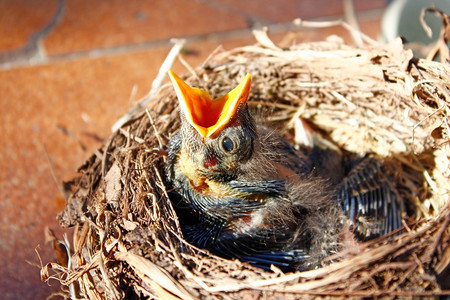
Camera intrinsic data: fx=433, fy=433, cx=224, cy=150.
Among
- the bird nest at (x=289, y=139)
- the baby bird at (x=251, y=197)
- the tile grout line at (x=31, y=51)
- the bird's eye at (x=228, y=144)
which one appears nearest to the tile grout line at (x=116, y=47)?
the tile grout line at (x=31, y=51)

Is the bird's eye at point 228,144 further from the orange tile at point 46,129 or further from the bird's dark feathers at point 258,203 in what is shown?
the orange tile at point 46,129

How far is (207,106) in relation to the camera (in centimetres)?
97

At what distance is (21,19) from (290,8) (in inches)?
40.5

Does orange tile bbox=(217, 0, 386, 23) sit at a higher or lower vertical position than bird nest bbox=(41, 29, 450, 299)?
higher

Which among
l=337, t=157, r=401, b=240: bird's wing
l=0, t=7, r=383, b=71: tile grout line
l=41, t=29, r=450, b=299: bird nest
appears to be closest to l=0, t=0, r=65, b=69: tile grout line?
l=0, t=7, r=383, b=71: tile grout line

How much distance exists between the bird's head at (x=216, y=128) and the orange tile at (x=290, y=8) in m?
0.83

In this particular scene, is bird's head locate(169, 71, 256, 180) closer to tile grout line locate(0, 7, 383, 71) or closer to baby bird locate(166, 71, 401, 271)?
baby bird locate(166, 71, 401, 271)

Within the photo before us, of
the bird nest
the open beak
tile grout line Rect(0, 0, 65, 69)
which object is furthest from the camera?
tile grout line Rect(0, 0, 65, 69)

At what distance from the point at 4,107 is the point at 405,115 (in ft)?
3.96

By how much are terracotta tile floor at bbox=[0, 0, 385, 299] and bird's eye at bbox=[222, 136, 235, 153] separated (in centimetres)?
48

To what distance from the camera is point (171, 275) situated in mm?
814

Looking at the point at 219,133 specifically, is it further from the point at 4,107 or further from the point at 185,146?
the point at 4,107

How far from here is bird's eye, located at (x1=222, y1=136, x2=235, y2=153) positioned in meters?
0.98

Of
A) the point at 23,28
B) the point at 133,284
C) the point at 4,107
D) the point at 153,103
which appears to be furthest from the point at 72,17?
the point at 133,284
